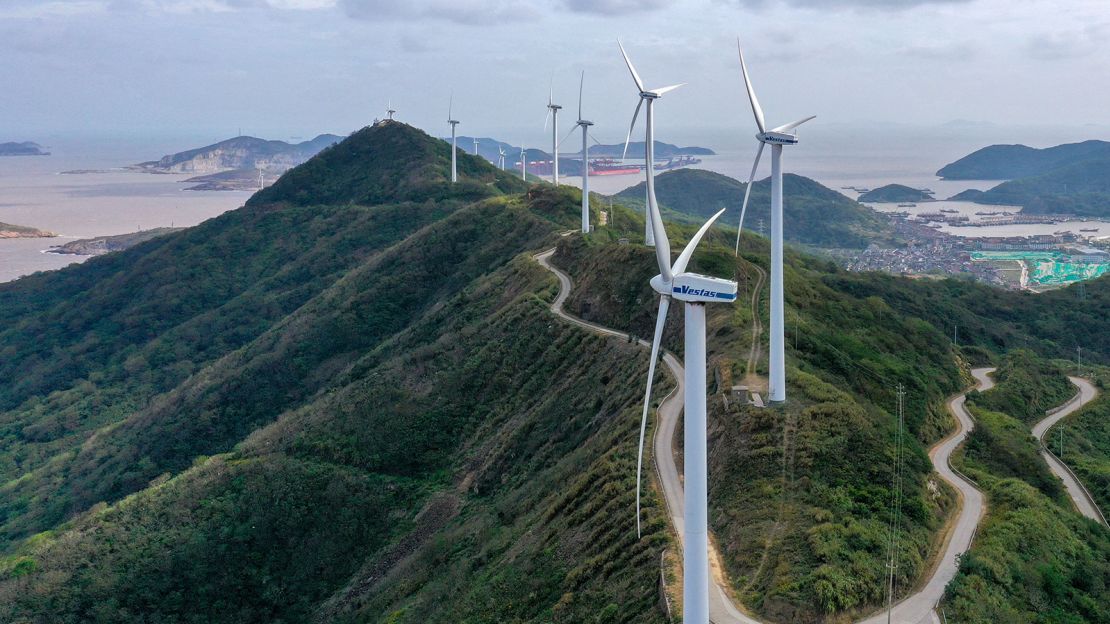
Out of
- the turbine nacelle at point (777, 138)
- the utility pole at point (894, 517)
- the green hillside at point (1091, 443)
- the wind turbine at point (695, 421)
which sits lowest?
the green hillside at point (1091, 443)

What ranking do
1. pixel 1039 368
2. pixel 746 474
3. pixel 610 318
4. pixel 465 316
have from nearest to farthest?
pixel 746 474 → pixel 610 318 → pixel 1039 368 → pixel 465 316

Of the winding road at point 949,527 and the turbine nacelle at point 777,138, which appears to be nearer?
the winding road at point 949,527

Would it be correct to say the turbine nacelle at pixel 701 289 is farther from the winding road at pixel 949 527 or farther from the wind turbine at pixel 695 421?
the winding road at pixel 949 527

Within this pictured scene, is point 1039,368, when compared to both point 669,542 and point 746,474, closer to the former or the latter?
point 746,474

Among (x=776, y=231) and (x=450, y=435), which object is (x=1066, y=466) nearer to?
(x=776, y=231)

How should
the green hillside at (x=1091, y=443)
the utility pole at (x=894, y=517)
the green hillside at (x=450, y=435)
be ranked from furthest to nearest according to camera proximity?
the green hillside at (x=1091, y=443)
the green hillside at (x=450, y=435)
the utility pole at (x=894, y=517)

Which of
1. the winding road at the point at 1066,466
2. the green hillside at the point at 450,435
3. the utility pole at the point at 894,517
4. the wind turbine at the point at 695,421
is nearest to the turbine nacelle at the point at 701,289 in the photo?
the wind turbine at the point at 695,421

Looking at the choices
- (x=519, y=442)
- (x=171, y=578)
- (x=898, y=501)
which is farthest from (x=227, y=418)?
(x=898, y=501)

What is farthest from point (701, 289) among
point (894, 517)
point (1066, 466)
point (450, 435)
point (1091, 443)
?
point (1091, 443)
